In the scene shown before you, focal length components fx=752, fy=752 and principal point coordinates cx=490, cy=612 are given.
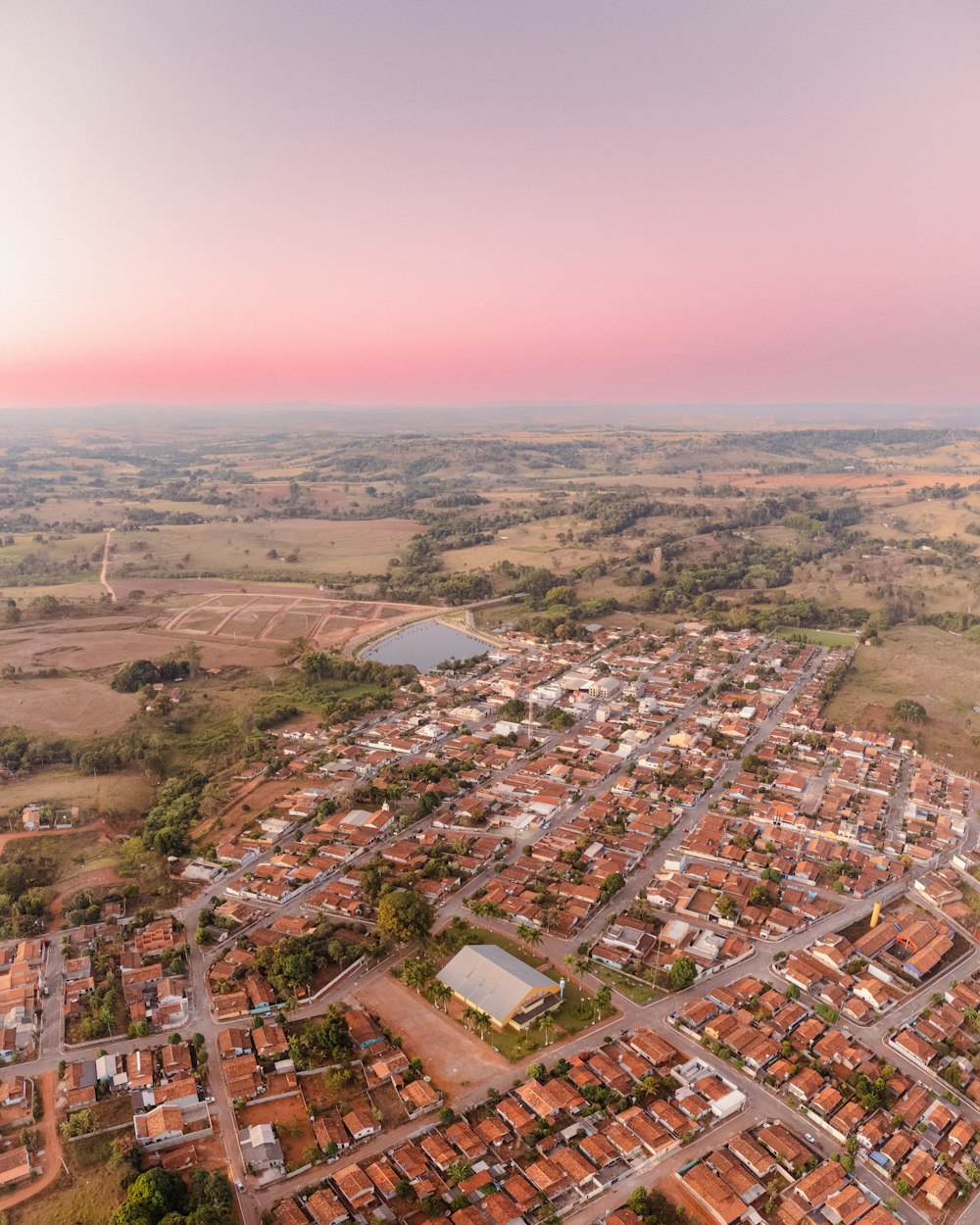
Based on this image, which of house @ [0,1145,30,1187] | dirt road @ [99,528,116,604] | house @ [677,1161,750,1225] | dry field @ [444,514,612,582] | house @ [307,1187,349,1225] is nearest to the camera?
house @ [307,1187,349,1225]

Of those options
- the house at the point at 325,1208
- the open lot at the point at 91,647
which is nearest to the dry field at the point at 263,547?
the open lot at the point at 91,647

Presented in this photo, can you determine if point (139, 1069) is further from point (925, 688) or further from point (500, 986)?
point (925, 688)

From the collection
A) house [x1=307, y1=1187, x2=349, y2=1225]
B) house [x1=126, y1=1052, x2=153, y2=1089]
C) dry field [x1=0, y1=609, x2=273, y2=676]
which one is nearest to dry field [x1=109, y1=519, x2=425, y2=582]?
dry field [x1=0, y1=609, x2=273, y2=676]

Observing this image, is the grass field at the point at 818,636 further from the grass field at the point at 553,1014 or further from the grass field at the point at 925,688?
the grass field at the point at 553,1014

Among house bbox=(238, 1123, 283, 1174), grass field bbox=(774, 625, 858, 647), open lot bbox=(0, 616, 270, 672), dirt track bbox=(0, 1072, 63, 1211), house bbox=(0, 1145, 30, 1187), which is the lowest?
dirt track bbox=(0, 1072, 63, 1211)

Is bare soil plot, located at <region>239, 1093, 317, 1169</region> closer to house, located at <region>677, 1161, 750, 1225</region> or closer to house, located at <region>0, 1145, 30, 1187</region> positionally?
house, located at <region>0, 1145, 30, 1187</region>

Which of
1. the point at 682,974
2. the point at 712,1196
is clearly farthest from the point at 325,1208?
the point at 682,974
